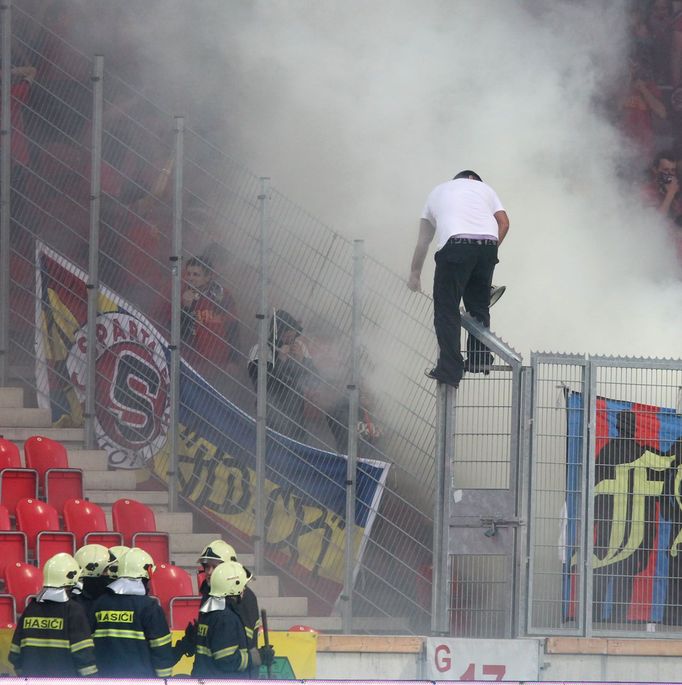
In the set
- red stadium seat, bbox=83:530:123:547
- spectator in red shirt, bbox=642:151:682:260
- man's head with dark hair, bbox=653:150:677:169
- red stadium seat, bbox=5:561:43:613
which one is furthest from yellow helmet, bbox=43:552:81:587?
man's head with dark hair, bbox=653:150:677:169

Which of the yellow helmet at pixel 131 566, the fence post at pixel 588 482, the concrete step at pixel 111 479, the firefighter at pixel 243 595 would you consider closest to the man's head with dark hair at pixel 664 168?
the fence post at pixel 588 482

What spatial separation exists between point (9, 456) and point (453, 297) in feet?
10.9

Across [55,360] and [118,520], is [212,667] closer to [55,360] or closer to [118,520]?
[118,520]

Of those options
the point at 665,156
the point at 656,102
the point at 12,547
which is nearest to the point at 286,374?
the point at 12,547

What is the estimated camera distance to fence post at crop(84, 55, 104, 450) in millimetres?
12945

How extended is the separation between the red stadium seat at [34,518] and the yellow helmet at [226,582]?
288 centimetres

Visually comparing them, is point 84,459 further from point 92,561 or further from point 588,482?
point 588,482

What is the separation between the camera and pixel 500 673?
434 inches

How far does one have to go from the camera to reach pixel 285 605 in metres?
12.1

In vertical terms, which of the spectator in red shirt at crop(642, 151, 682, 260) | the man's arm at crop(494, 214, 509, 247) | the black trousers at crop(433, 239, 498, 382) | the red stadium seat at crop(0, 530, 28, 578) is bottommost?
the red stadium seat at crop(0, 530, 28, 578)

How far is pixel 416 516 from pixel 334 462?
76cm

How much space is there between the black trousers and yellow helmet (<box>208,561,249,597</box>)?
2742 mm

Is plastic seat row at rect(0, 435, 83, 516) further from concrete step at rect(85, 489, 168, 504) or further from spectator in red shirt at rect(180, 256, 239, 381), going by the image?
spectator in red shirt at rect(180, 256, 239, 381)

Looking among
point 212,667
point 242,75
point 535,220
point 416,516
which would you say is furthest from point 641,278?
point 212,667
